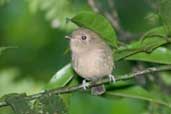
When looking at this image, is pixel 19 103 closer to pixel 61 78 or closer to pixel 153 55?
pixel 61 78

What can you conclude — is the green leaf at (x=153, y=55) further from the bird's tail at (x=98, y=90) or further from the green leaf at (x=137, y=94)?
the bird's tail at (x=98, y=90)

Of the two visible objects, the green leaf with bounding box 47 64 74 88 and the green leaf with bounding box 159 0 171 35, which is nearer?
the green leaf with bounding box 159 0 171 35

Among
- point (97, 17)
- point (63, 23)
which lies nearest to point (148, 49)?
point (97, 17)

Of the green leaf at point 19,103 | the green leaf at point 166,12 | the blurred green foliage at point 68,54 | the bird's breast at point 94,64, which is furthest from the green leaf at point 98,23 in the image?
the bird's breast at point 94,64

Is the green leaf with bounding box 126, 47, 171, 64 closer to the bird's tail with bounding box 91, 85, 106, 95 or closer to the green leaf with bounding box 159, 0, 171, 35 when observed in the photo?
the green leaf with bounding box 159, 0, 171, 35

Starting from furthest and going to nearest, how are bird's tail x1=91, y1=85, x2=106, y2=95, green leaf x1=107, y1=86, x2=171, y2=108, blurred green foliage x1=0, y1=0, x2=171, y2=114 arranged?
1. bird's tail x1=91, y1=85, x2=106, y2=95
2. green leaf x1=107, y1=86, x2=171, y2=108
3. blurred green foliage x1=0, y1=0, x2=171, y2=114

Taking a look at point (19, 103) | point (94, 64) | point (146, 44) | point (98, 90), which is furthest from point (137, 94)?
point (19, 103)

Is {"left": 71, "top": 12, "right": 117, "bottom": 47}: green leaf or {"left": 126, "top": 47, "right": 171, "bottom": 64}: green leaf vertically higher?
{"left": 71, "top": 12, "right": 117, "bottom": 47}: green leaf

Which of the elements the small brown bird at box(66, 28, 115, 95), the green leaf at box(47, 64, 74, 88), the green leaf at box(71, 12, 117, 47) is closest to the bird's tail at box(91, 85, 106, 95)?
the small brown bird at box(66, 28, 115, 95)
